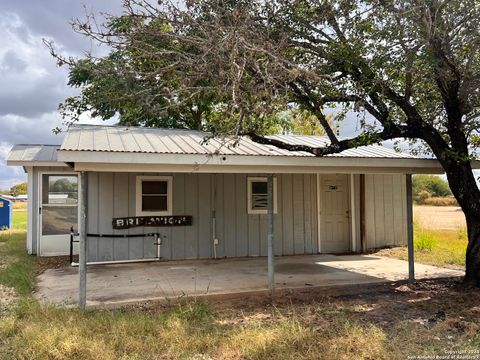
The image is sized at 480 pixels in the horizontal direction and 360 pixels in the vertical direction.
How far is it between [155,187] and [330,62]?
483 cm

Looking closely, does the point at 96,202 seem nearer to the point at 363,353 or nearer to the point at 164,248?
the point at 164,248

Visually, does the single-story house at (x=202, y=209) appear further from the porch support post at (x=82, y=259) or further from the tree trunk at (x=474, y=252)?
the porch support post at (x=82, y=259)

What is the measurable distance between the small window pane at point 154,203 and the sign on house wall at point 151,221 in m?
0.21

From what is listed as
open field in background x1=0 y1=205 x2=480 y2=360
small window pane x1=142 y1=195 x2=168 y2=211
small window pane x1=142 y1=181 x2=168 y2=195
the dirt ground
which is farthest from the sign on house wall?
the dirt ground

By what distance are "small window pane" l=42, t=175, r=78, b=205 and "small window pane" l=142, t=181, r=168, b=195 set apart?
1850 mm

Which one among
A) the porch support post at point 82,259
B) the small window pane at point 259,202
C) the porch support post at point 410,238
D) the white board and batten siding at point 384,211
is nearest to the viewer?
the porch support post at point 82,259

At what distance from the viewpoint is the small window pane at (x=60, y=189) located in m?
10.3

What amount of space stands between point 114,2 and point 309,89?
10.5 feet

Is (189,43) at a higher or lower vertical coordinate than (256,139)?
higher

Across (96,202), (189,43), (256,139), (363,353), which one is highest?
(189,43)

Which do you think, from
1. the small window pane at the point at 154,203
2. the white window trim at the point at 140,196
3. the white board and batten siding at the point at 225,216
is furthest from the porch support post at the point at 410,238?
the small window pane at the point at 154,203

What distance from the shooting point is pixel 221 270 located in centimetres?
855

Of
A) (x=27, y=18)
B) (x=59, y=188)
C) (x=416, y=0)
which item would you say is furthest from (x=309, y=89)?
(x=59, y=188)

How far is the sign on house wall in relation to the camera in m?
9.44
